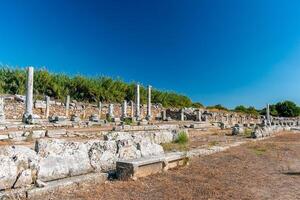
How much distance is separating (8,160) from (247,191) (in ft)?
12.1

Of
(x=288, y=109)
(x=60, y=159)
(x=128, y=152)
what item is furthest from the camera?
(x=288, y=109)

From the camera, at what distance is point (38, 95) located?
34719 millimetres

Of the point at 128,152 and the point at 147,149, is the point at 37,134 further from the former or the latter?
the point at 128,152

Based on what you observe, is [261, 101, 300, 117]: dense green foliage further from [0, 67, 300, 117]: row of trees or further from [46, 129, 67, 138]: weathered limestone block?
[46, 129, 67, 138]: weathered limestone block

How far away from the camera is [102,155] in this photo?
6473 millimetres

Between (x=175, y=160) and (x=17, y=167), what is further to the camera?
(x=175, y=160)

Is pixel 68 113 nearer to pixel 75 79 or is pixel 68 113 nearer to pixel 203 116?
pixel 75 79

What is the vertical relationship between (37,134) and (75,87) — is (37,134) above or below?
below

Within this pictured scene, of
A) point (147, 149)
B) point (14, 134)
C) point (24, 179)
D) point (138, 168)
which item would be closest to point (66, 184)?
point (24, 179)

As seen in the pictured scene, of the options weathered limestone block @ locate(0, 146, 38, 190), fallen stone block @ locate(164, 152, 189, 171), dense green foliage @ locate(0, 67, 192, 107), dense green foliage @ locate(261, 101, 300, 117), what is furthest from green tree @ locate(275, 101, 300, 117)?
weathered limestone block @ locate(0, 146, 38, 190)

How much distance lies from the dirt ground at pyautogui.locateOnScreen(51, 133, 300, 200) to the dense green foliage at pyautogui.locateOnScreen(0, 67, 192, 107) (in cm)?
2939

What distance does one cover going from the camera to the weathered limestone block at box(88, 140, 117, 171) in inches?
246

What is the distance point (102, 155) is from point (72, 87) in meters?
34.2

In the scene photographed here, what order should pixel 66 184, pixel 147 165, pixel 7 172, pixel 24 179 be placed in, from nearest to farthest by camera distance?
pixel 7 172, pixel 24 179, pixel 66 184, pixel 147 165
